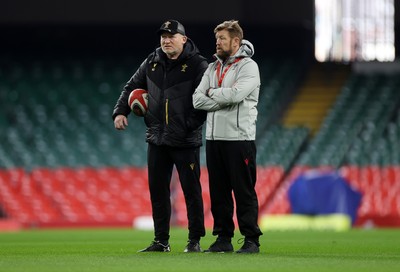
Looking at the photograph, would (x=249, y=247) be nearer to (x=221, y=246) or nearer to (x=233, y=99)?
(x=221, y=246)

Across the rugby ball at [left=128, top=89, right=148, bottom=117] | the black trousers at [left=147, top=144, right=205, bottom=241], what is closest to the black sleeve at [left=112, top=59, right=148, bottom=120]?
the rugby ball at [left=128, top=89, right=148, bottom=117]

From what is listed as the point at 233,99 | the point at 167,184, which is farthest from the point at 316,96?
the point at 233,99

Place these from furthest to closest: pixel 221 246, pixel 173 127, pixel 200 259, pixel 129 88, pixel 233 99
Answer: pixel 129 88 → pixel 173 127 → pixel 221 246 → pixel 233 99 → pixel 200 259

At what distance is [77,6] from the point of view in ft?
83.0

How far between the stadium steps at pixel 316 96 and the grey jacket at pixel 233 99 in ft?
54.2

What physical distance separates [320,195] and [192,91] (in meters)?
9.49

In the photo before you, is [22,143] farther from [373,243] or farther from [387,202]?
[373,243]

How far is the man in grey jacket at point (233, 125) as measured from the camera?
9156 millimetres

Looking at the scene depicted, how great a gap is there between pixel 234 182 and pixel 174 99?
3.17ft

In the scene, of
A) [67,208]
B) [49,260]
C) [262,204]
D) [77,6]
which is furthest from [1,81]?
[49,260]

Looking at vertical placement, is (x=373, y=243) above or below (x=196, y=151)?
below

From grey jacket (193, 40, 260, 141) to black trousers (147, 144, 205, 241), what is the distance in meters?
0.44

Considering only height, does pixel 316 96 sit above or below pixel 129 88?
above

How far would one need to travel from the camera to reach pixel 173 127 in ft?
31.3
